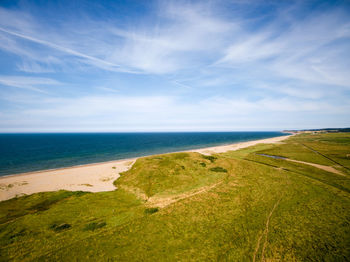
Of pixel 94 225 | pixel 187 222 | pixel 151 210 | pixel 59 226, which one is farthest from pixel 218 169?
pixel 59 226

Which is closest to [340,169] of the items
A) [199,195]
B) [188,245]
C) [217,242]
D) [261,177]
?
[261,177]

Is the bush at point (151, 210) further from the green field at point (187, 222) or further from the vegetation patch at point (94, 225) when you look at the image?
the vegetation patch at point (94, 225)

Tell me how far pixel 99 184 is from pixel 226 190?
96.8ft

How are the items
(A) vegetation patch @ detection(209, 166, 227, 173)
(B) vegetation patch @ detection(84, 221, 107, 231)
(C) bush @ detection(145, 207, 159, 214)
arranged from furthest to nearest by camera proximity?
(A) vegetation patch @ detection(209, 166, 227, 173) < (C) bush @ detection(145, 207, 159, 214) < (B) vegetation patch @ detection(84, 221, 107, 231)

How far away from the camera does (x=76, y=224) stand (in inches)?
715

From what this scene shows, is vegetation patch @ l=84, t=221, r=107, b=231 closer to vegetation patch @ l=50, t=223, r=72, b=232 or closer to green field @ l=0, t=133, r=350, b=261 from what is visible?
green field @ l=0, t=133, r=350, b=261

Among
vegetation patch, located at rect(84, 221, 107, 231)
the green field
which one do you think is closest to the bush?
the green field

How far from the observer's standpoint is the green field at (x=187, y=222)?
44.9ft

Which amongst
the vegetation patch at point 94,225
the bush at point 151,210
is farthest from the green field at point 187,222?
the bush at point 151,210

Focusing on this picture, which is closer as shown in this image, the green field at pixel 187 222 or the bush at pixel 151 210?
the green field at pixel 187 222

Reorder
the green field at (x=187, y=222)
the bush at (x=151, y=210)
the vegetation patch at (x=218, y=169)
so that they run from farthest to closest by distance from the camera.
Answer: the vegetation patch at (x=218, y=169)
the bush at (x=151, y=210)
the green field at (x=187, y=222)

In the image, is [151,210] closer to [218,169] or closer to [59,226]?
[59,226]

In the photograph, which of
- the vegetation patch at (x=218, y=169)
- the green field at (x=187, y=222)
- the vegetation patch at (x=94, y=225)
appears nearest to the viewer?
the green field at (x=187, y=222)

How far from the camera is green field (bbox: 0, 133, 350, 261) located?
1370cm
